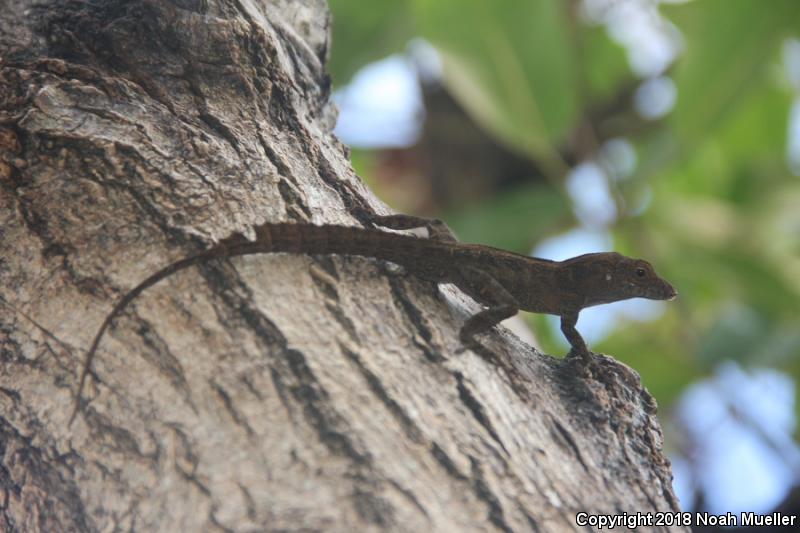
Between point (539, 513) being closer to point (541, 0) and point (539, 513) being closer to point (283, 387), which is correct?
point (283, 387)

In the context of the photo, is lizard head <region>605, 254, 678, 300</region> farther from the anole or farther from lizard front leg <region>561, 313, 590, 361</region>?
lizard front leg <region>561, 313, 590, 361</region>

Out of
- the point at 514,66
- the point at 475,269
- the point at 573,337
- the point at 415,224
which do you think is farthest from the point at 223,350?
the point at 514,66

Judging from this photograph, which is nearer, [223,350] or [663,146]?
[223,350]

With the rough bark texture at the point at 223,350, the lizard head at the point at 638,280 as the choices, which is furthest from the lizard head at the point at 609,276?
the rough bark texture at the point at 223,350

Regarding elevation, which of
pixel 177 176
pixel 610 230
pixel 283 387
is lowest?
pixel 283 387

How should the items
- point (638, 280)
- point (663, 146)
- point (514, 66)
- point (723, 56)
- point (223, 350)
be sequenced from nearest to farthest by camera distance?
1. point (223, 350)
2. point (638, 280)
3. point (723, 56)
4. point (514, 66)
5. point (663, 146)

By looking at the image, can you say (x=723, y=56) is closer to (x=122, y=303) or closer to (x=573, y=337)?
(x=573, y=337)

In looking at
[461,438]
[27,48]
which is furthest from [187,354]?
[27,48]
